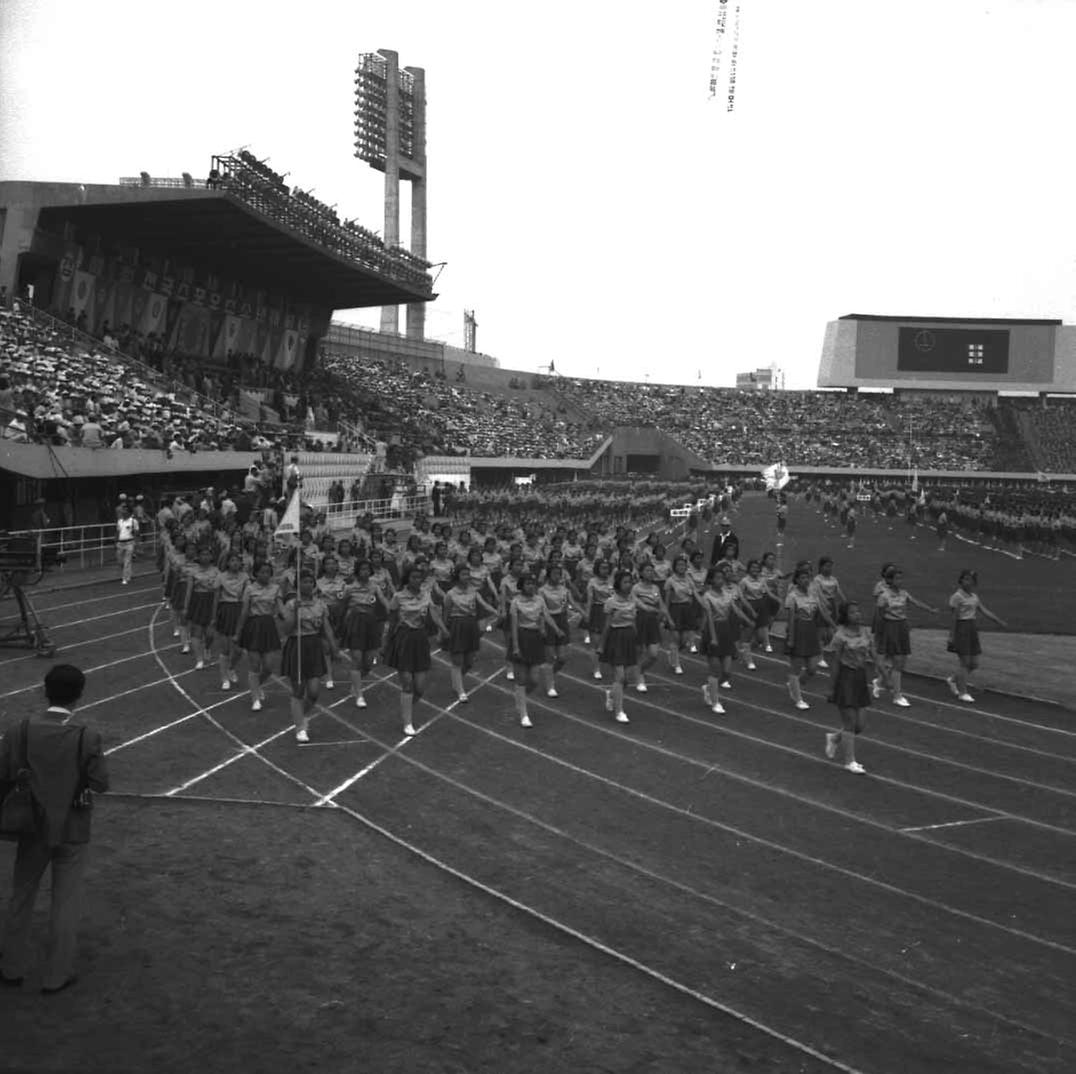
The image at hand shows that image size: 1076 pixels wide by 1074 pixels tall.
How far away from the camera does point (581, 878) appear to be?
7.59m

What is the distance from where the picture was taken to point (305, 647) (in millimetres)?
11023

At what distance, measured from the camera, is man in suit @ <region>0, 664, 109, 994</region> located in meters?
5.54

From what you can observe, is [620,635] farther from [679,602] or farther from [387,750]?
[679,602]

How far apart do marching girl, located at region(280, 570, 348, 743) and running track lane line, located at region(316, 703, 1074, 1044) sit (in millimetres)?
1404

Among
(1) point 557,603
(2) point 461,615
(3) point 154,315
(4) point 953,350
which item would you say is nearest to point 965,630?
(1) point 557,603

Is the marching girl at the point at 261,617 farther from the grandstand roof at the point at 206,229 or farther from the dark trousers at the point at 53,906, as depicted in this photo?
the grandstand roof at the point at 206,229

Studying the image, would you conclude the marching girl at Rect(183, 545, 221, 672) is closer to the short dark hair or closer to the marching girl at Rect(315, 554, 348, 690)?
the marching girl at Rect(315, 554, 348, 690)

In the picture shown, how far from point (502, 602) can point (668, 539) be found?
27.4 metres

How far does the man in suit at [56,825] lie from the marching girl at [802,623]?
31.5ft

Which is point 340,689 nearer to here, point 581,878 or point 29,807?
point 581,878

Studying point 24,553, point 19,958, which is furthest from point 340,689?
point 19,958

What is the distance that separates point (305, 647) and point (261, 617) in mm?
1446

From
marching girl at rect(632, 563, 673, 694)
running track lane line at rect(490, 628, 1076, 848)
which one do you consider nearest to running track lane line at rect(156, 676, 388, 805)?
running track lane line at rect(490, 628, 1076, 848)

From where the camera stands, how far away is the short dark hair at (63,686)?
18.5ft
